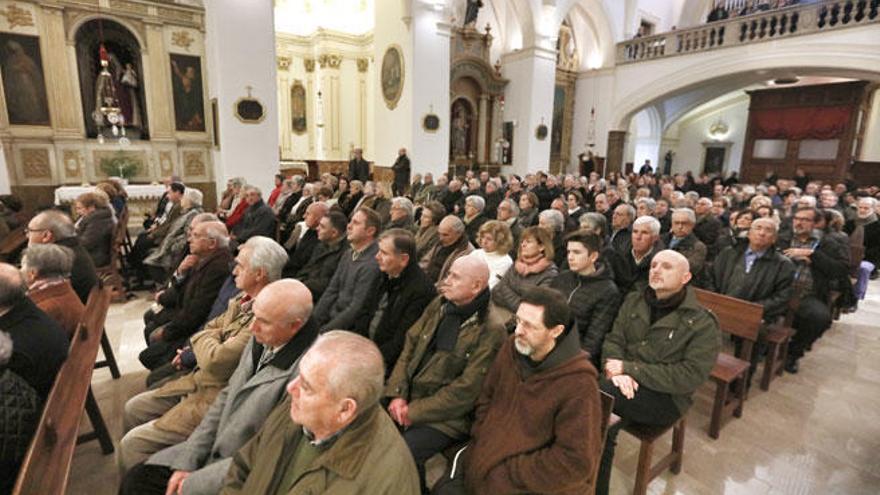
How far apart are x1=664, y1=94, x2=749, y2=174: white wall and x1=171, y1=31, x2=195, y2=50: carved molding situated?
16.3 metres

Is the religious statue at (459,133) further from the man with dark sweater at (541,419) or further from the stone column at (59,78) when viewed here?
the man with dark sweater at (541,419)

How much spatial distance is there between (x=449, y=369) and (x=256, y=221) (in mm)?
3915

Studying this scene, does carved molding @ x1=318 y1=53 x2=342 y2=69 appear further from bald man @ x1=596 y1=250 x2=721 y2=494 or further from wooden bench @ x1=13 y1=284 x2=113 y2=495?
bald man @ x1=596 y1=250 x2=721 y2=494

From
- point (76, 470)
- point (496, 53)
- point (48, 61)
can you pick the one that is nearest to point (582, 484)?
point (76, 470)

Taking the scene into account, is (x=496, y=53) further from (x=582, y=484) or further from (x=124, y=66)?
(x=582, y=484)

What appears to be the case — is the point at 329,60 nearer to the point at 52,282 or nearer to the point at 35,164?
the point at 35,164

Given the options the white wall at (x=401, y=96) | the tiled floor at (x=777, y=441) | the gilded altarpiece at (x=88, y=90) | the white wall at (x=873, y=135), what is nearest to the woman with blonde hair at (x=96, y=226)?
the tiled floor at (x=777, y=441)

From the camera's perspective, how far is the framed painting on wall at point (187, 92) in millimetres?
9352

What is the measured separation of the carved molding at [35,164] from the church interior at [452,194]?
1.7 inches

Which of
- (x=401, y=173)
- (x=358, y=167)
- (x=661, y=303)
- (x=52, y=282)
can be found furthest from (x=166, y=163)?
(x=661, y=303)

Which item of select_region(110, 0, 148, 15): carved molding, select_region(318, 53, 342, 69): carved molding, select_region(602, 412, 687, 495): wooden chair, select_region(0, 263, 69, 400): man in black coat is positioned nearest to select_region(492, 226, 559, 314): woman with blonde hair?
select_region(602, 412, 687, 495): wooden chair

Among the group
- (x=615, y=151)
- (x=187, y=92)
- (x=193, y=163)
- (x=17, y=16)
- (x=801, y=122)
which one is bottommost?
(x=193, y=163)

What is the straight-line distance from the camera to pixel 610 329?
2.64 m

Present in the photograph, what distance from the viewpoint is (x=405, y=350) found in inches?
91.2
